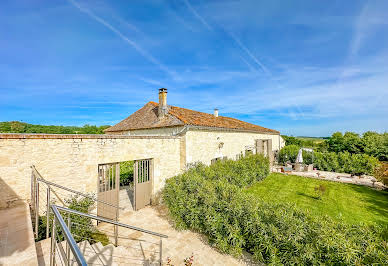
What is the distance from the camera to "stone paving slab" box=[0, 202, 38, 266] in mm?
3417

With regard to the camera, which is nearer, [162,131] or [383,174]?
[162,131]

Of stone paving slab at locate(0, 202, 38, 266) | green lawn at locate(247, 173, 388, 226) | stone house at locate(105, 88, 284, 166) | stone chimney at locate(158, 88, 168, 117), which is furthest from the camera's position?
stone chimney at locate(158, 88, 168, 117)

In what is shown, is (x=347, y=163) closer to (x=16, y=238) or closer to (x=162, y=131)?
(x=162, y=131)

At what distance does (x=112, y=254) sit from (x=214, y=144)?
35.0ft

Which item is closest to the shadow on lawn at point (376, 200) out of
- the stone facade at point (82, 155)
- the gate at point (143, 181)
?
the stone facade at point (82, 155)

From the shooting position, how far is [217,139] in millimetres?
15203

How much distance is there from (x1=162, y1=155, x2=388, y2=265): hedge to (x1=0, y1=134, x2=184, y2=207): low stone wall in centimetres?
334

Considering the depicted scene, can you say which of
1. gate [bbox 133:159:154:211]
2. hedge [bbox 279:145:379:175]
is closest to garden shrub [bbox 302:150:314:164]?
hedge [bbox 279:145:379:175]

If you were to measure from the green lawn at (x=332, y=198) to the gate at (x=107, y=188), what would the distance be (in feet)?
30.4

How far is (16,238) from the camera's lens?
4.05 meters

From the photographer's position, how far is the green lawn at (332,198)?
10258 mm

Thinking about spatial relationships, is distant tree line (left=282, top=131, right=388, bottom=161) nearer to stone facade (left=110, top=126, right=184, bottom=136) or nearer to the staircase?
stone facade (left=110, top=126, right=184, bottom=136)

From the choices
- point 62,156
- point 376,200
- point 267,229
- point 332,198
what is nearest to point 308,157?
point 376,200

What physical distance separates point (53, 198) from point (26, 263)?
13.7 ft
